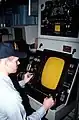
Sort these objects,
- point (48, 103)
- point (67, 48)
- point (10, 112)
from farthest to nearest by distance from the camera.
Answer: point (67, 48), point (48, 103), point (10, 112)

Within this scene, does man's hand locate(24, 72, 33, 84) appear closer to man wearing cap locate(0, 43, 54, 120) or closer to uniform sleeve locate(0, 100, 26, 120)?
man wearing cap locate(0, 43, 54, 120)

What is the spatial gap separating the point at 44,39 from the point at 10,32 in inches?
28.0

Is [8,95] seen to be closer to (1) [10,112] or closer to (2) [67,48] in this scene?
(1) [10,112]

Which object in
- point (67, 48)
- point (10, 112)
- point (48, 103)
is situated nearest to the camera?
point (10, 112)

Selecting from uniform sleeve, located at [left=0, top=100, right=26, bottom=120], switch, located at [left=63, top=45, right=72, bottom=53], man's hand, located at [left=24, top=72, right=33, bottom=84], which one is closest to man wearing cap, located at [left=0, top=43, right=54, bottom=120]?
uniform sleeve, located at [left=0, top=100, right=26, bottom=120]

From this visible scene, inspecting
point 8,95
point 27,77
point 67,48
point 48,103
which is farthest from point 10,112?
point 67,48

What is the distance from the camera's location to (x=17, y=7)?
2809 mm

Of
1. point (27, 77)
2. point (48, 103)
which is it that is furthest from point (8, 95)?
point (27, 77)

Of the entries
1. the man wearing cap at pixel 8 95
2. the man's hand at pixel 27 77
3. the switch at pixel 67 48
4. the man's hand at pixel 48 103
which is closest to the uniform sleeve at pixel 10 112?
the man wearing cap at pixel 8 95

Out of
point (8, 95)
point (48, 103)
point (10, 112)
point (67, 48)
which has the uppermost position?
point (67, 48)

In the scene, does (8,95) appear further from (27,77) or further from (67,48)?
(67,48)

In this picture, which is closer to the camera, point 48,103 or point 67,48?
point 48,103

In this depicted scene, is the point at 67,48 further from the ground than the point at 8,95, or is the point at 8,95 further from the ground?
the point at 67,48

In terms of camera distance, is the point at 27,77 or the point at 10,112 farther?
the point at 27,77
